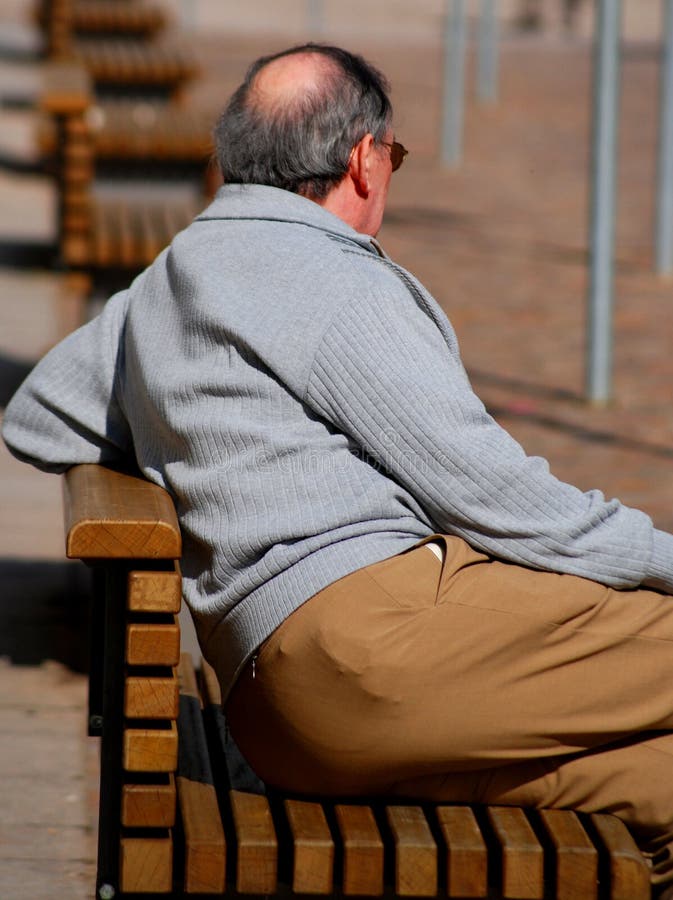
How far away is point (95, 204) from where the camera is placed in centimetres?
905

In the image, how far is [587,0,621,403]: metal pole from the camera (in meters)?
7.82

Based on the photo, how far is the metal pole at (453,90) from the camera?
1530cm

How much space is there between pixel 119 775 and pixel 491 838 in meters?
0.58

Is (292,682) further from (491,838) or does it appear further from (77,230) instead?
(77,230)

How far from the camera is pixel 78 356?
332cm

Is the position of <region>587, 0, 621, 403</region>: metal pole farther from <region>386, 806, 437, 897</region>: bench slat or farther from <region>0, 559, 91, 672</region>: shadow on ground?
<region>386, 806, 437, 897</region>: bench slat

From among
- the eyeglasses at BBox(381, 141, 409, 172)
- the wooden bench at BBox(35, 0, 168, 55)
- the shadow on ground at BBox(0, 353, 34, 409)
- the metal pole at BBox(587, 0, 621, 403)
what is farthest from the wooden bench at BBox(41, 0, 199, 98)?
the eyeglasses at BBox(381, 141, 409, 172)

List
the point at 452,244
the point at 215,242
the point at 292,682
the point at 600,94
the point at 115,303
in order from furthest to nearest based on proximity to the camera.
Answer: the point at 452,244 → the point at 600,94 → the point at 115,303 → the point at 215,242 → the point at 292,682

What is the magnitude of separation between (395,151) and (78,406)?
74 cm

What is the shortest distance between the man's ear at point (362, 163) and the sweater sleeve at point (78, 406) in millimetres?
547

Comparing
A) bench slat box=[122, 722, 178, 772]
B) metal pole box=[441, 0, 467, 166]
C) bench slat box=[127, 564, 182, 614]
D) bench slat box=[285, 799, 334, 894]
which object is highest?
bench slat box=[127, 564, 182, 614]

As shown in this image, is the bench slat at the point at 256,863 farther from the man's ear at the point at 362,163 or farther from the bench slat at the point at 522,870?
the man's ear at the point at 362,163

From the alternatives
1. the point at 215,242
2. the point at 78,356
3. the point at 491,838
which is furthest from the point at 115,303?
the point at 491,838

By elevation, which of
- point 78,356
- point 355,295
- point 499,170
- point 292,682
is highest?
point 355,295
